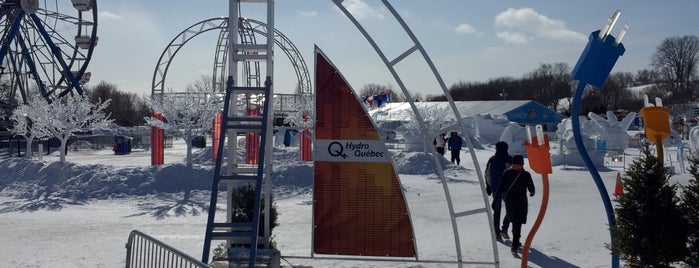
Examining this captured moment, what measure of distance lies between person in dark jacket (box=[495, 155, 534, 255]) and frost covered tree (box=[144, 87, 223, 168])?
13.6m

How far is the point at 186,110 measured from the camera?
23438mm

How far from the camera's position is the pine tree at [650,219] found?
5.66m

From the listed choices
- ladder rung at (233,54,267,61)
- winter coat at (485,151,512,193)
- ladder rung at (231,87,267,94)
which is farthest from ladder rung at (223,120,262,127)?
winter coat at (485,151,512,193)

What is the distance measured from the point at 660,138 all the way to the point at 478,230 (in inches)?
174

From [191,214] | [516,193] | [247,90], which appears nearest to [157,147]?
[191,214]

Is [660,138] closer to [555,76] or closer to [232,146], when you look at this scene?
[232,146]

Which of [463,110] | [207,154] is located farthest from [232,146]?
[463,110]

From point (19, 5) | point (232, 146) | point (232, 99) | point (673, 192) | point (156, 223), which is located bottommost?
point (156, 223)

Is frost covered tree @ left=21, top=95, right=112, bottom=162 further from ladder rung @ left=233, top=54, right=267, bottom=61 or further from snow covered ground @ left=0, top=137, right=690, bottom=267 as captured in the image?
ladder rung @ left=233, top=54, right=267, bottom=61

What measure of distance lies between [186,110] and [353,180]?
57.1 ft

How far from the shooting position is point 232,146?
6699mm

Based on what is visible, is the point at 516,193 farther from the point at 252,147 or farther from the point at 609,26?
the point at 252,147

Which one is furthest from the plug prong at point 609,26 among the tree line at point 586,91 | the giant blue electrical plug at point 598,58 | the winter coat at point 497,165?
the tree line at point 586,91

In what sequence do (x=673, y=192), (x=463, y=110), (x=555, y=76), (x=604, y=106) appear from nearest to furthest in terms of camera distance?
(x=673, y=192), (x=463, y=110), (x=604, y=106), (x=555, y=76)
